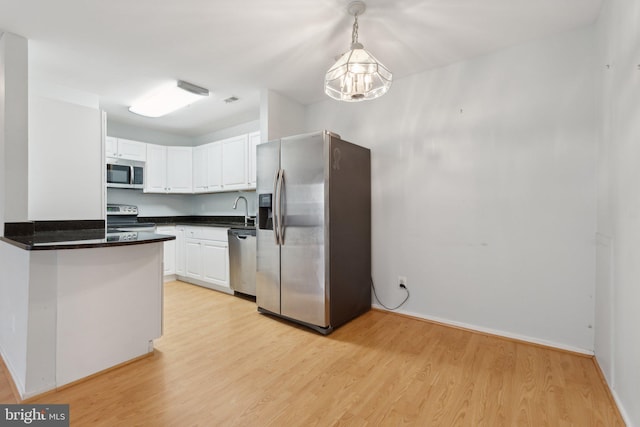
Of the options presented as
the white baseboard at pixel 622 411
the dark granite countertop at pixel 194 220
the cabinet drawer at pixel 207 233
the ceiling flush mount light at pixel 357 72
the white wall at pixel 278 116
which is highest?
the white wall at pixel 278 116

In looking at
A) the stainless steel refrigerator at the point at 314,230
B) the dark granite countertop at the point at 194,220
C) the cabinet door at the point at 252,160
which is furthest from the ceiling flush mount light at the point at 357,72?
the dark granite countertop at the point at 194,220

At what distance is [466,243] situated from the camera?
8.75ft

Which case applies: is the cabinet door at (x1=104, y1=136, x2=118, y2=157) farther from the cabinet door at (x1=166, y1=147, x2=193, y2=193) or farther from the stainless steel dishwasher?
the stainless steel dishwasher

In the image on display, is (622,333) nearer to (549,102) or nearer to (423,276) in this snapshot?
(423,276)

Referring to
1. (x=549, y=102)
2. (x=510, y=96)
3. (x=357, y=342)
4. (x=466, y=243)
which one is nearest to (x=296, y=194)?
(x=357, y=342)

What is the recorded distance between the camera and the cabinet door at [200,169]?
15.2 feet

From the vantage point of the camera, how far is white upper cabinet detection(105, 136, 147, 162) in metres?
4.13

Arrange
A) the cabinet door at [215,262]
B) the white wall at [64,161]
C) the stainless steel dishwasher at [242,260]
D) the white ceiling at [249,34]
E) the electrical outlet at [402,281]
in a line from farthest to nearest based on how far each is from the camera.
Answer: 1. the cabinet door at [215,262]
2. the stainless steel dishwasher at [242,260]
3. the electrical outlet at [402,281]
4. the white wall at [64,161]
5. the white ceiling at [249,34]

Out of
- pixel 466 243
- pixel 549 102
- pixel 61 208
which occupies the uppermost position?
pixel 549 102

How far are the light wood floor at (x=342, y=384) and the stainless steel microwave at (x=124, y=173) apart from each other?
272 centimetres

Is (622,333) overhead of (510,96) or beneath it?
beneath

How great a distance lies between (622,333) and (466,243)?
1.19 meters

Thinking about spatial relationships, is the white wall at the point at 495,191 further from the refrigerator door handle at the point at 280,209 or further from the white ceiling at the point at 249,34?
the refrigerator door handle at the point at 280,209

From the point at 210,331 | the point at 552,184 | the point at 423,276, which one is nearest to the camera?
the point at 552,184
